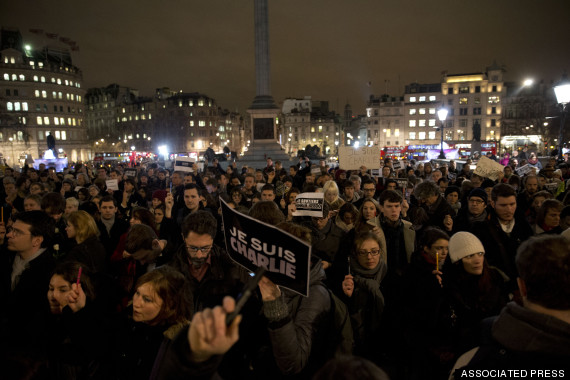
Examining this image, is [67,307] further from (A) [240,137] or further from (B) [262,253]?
(A) [240,137]

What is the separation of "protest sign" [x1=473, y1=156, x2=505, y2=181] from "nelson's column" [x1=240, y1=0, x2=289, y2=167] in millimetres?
18910

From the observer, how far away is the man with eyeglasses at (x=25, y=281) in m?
3.07

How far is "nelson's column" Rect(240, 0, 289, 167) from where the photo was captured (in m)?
27.8

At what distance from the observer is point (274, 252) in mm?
2445

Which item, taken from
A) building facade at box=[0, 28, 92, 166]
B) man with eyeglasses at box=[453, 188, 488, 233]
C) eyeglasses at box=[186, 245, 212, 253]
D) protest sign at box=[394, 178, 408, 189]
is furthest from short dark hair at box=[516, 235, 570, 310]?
building facade at box=[0, 28, 92, 166]

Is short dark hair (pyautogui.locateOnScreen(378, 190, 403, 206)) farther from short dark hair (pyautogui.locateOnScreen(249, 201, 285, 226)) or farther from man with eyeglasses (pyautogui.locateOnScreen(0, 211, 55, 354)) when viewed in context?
man with eyeglasses (pyautogui.locateOnScreen(0, 211, 55, 354))

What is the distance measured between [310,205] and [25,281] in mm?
3581

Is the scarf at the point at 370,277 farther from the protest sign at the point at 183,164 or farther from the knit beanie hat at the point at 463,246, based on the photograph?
the protest sign at the point at 183,164

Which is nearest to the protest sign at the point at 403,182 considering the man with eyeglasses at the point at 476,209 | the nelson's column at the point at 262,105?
the man with eyeglasses at the point at 476,209

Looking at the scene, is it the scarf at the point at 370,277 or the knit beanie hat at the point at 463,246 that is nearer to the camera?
the knit beanie hat at the point at 463,246

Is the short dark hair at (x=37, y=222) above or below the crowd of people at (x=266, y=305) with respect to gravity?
above

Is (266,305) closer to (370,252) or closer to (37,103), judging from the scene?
(370,252)

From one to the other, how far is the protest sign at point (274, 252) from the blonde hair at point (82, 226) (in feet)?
9.74

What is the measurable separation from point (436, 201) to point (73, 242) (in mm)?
6019
